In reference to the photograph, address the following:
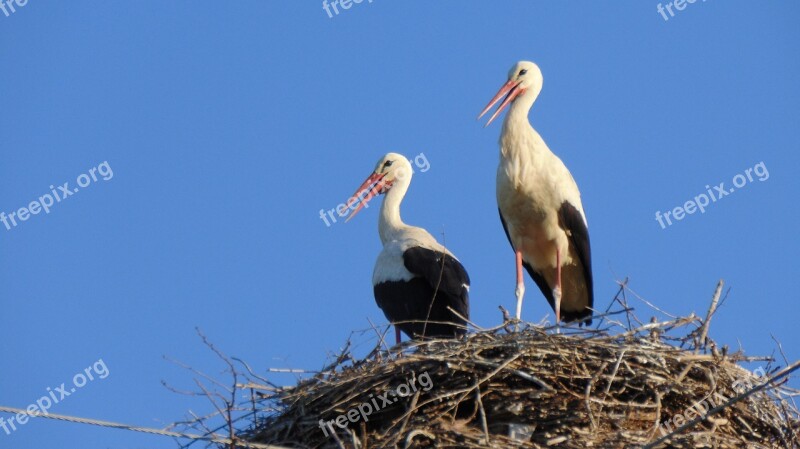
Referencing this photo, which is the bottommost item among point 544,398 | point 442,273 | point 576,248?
point 544,398

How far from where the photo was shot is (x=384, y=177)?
28.1 feet

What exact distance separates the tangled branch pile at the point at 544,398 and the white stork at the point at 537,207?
211cm

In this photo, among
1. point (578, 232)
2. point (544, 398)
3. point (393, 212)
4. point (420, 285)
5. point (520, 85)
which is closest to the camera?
point (544, 398)

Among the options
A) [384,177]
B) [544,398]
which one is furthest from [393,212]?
[544,398]

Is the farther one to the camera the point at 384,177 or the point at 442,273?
the point at 384,177

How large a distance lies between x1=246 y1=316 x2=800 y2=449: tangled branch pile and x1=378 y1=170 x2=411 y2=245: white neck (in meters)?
2.65

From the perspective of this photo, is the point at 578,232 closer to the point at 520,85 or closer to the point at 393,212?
the point at 520,85

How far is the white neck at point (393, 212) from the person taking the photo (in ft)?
26.6

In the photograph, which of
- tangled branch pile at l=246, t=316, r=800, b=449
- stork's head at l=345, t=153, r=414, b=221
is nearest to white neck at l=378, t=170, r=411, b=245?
stork's head at l=345, t=153, r=414, b=221

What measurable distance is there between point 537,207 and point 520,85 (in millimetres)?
847

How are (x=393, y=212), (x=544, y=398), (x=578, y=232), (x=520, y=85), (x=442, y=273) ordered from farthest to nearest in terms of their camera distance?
(x=393, y=212) → (x=520, y=85) → (x=578, y=232) → (x=442, y=273) → (x=544, y=398)

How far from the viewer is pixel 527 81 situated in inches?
313

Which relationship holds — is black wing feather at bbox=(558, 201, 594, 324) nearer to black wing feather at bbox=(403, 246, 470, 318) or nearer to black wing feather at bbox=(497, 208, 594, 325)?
black wing feather at bbox=(497, 208, 594, 325)

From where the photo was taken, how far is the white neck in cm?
812
